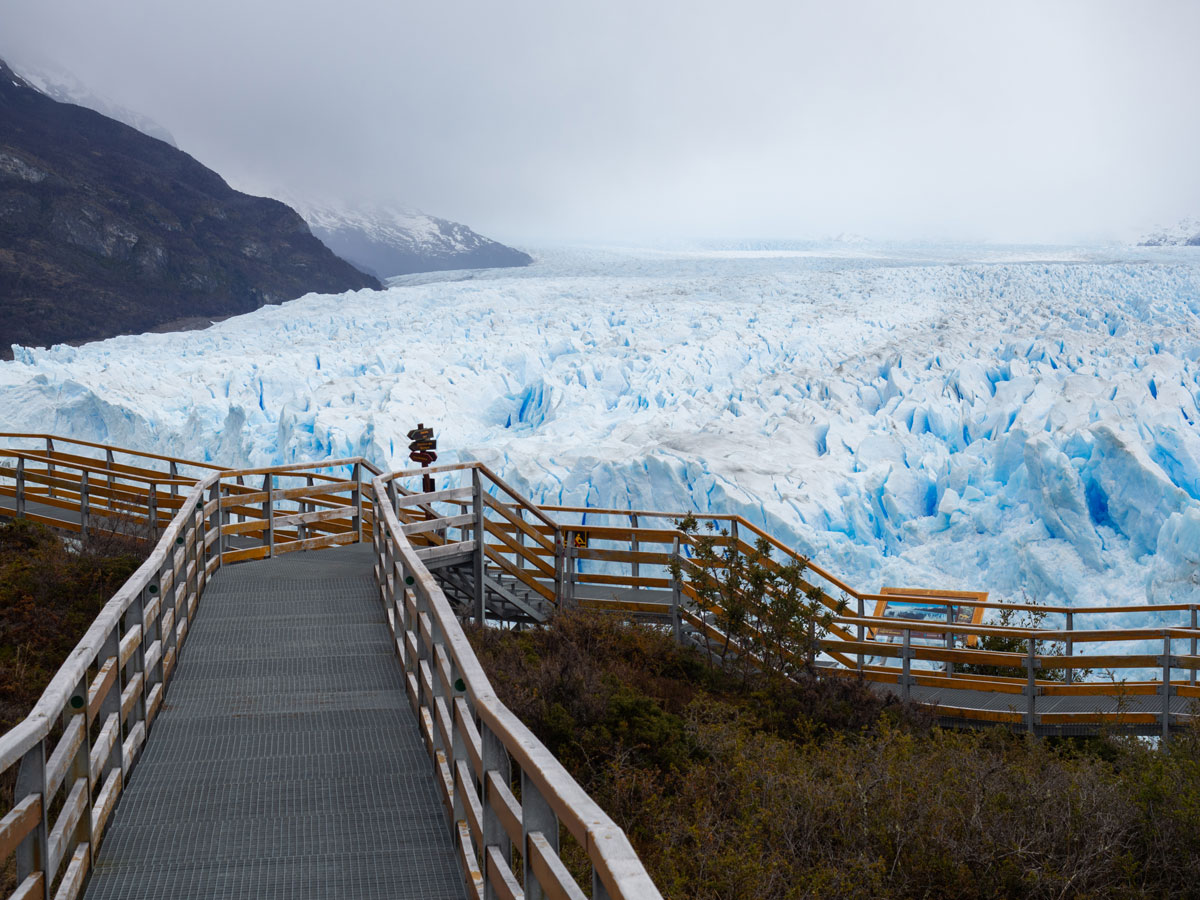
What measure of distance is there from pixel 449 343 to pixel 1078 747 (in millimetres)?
22749

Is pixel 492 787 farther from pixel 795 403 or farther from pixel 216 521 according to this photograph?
pixel 795 403

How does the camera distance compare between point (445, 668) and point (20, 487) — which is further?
point (20, 487)

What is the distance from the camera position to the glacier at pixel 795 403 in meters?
18.5

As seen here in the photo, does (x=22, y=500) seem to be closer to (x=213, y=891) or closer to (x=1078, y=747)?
(x=213, y=891)

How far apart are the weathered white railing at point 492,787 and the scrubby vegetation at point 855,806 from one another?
1.28 m

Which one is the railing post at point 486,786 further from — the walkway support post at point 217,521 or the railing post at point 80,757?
the walkway support post at point 217,521

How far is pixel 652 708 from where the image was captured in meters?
7.43

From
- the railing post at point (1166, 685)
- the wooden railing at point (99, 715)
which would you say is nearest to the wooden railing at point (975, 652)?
the railing post at point (1166, 685)

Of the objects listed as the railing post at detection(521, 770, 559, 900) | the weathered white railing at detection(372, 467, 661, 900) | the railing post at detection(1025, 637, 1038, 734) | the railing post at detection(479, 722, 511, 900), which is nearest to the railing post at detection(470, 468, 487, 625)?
the weathered white railing at detection(372, 467, 661, 900)

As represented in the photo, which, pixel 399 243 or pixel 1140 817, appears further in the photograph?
pixel 399 243

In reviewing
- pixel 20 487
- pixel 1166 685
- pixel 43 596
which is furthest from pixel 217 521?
pixel 1166 685

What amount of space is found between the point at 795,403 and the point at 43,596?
17.5 m

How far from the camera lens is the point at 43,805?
3080 millimetres

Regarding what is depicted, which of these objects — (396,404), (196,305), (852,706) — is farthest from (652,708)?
(196,305)
